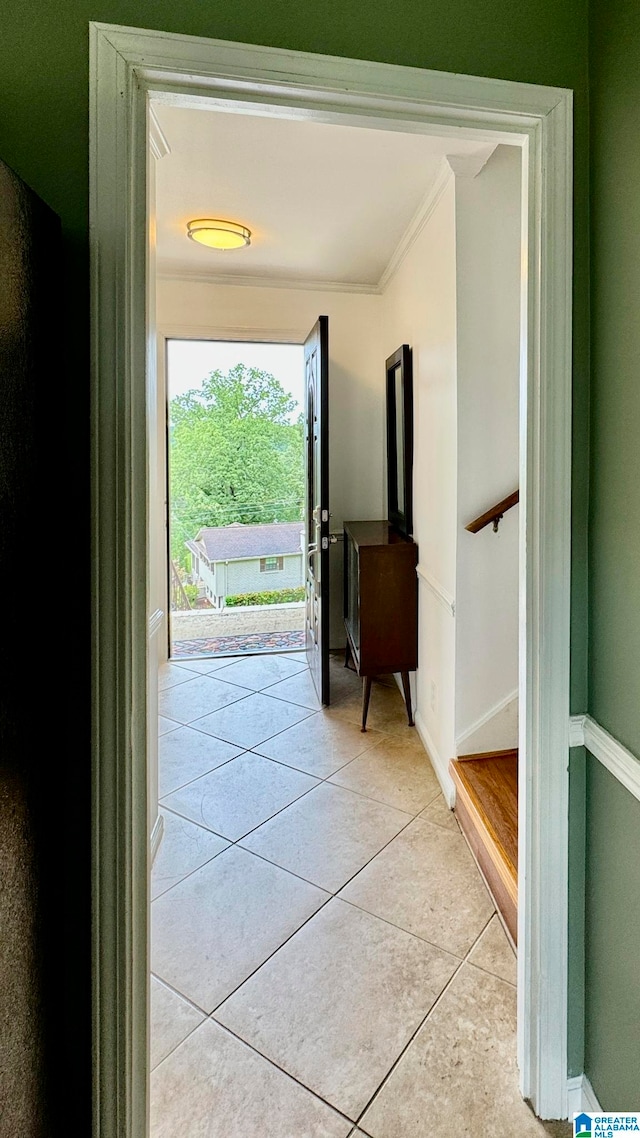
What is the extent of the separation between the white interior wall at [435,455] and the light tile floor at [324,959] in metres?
0.35

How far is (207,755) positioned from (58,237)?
2.45 metres

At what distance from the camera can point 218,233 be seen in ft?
9.94

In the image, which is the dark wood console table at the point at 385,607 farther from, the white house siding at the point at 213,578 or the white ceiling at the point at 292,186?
the white house siding at the point at 213,578

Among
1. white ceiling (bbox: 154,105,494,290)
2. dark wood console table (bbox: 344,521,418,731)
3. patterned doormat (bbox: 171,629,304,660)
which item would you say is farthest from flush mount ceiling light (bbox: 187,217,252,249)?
patterned doormat (bbox: 171,629,304,660)

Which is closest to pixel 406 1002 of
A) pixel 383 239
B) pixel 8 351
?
pixel 8 351

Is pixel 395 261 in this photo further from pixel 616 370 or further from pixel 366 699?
pixel 616 370

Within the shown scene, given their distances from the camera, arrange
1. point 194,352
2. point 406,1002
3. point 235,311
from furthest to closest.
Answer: point 194,352
point 235,311
point 406,1002

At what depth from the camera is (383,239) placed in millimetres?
3170

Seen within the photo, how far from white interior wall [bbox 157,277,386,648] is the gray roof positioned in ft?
3.09

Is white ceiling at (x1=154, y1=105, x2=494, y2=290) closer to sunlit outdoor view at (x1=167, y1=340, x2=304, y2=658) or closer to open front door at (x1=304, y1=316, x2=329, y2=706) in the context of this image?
open front door at (x1=304, y1=316, x2=329, y2=706)

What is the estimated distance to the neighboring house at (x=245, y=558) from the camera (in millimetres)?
5086

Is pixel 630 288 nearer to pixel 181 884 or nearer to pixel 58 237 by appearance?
pixel 58 237

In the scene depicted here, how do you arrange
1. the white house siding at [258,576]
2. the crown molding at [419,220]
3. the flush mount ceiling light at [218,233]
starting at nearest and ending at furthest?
the crown molding at [419,220], the flush mount ceiling light at [218,233], the white house siding at [258,576]

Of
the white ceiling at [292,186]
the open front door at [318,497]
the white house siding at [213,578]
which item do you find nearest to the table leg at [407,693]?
the open front door at [318,497]
